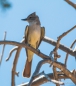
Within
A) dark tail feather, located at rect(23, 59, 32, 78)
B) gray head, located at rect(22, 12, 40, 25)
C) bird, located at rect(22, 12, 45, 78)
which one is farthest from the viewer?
gray head, located at rect(22, 12, 40, 25)

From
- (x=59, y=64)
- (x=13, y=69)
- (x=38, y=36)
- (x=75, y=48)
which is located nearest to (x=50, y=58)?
(x=59, y=64)

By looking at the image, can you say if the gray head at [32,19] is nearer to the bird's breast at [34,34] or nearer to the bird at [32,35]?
the bird at [32,35]

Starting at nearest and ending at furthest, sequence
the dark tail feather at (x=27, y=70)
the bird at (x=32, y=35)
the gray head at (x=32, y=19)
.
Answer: the dark tail feather at (x=27, y=70) < the bird at (x=32, y=35) < the gray head at (x=32, y=19)

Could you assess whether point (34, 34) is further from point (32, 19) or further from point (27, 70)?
point (27, 70)

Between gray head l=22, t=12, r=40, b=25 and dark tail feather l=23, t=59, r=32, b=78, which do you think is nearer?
dark tail feather l=23, t=59, r=32, b=78

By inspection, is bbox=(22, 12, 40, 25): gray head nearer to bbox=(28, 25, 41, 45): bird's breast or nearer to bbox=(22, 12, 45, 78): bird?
bbox=(22, 12, 45, 78): bird

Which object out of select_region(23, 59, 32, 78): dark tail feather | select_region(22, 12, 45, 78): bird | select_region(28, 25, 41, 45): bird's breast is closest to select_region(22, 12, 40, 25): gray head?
select_region(22, 12, 45, 78): bird

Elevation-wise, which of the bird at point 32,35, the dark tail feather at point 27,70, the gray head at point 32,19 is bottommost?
the dark tail feather at point 27,70

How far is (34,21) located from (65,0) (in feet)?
7.51

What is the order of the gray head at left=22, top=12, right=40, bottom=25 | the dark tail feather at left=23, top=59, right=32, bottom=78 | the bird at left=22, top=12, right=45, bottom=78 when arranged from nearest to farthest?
the dark tail feather at left=23, top=59, right=32, bottom=78, the bird at left=22, top=12, right=45, bottom=78, the gray head at left=22, top=12, right=40, bottom=25

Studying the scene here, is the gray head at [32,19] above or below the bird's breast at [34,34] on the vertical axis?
above

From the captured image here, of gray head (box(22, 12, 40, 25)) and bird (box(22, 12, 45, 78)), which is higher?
gray head (box(22, 12, 40, 25))

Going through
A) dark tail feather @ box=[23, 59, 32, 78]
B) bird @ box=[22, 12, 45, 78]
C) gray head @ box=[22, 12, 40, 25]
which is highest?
gray head @ box=[22, 12, 40, 25]

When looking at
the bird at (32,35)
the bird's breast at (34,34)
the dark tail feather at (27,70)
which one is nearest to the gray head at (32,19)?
the bird at (32,35)
